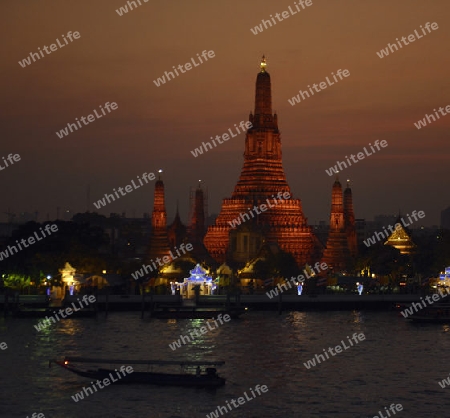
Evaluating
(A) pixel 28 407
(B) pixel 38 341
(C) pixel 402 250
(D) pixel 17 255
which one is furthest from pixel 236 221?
(A) pixel 28 407

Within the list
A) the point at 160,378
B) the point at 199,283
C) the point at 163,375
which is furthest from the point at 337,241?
the point at 160,378

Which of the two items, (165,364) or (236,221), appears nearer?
(165,364)

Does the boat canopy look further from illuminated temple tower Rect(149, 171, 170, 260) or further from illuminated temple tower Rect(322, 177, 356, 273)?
illuminated temple tower Rect(322, 177, 356, 273)

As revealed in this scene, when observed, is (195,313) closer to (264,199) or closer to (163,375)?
(163,375)

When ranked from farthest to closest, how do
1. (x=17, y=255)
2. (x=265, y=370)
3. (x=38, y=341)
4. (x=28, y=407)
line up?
(x=17, y=255)
(x=38, y=341)
(x=265, y=370)
(x=28, y=407)

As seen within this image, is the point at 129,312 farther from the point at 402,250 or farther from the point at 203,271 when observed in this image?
the point at 402,250

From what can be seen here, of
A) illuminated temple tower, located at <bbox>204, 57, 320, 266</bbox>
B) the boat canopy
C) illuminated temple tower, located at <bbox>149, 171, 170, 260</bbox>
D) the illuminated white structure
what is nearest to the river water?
the boat canopy

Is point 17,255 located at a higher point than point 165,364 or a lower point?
higher
